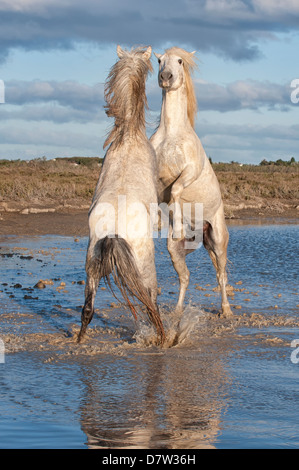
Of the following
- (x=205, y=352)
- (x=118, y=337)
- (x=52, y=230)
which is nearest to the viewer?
(x=205, y=352)

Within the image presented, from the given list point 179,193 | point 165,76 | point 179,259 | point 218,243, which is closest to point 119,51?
point 165,76

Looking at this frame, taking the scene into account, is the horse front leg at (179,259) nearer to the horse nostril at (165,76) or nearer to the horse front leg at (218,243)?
the horse front leg at (218,243)

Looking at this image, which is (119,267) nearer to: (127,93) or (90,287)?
(90,287)

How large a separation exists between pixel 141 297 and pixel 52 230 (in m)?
12.5

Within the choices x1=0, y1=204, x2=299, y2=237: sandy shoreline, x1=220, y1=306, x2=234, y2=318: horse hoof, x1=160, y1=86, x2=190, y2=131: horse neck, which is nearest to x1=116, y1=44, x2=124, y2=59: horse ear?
x1=160, y1=86, x2=190, y2=131: horse neck

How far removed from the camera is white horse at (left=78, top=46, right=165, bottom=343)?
6043 millimetres

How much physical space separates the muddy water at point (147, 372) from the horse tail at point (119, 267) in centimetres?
65

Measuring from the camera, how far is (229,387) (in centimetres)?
560

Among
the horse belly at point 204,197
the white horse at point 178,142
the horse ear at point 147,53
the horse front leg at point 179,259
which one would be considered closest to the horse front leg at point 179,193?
the white horse at point 178,142

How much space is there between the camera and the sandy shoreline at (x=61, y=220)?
59.4 feet

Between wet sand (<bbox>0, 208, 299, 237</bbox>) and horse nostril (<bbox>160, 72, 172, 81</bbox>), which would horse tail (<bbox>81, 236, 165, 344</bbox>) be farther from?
wet sand (<bbox>0, 208, 299, 237</bbox>)

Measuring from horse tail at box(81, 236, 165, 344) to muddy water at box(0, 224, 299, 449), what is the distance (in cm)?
65
